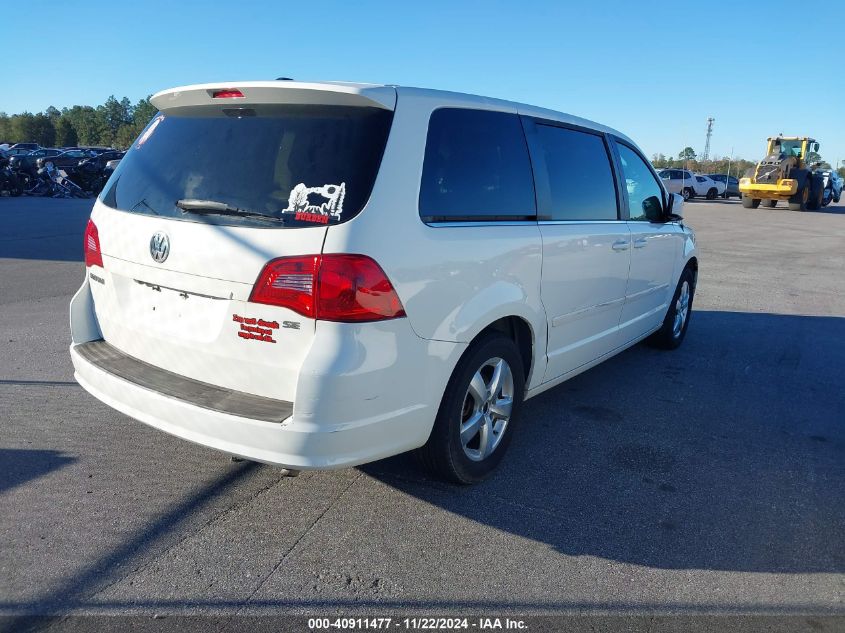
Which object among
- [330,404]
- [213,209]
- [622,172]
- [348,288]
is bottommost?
[330,404]

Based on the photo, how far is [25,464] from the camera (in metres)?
3.54

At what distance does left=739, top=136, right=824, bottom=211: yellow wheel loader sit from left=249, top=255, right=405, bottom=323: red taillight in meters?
33.6

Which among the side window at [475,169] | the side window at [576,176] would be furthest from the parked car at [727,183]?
the side window at [475,169]

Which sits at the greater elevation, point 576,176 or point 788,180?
point 788,180

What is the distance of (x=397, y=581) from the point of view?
8.95 ft

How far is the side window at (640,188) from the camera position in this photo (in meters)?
5.08

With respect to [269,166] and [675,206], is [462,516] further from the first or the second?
[675,206]

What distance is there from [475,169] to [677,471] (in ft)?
6.82

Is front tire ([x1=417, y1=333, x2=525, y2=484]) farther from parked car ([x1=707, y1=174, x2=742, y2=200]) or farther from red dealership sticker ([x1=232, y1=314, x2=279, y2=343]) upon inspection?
parked car ([x1=707, y1=174, x2=742, y2=200])

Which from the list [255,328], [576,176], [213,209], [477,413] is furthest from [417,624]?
[576,176]

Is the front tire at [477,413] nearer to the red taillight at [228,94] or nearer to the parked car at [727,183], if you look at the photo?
the red taillight at [228,94]

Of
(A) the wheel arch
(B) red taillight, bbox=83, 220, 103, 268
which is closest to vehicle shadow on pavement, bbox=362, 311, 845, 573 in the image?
(A) the wheel arch

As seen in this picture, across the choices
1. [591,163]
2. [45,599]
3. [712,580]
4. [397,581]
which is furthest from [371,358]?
[591,163]

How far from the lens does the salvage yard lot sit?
8.75 feet
